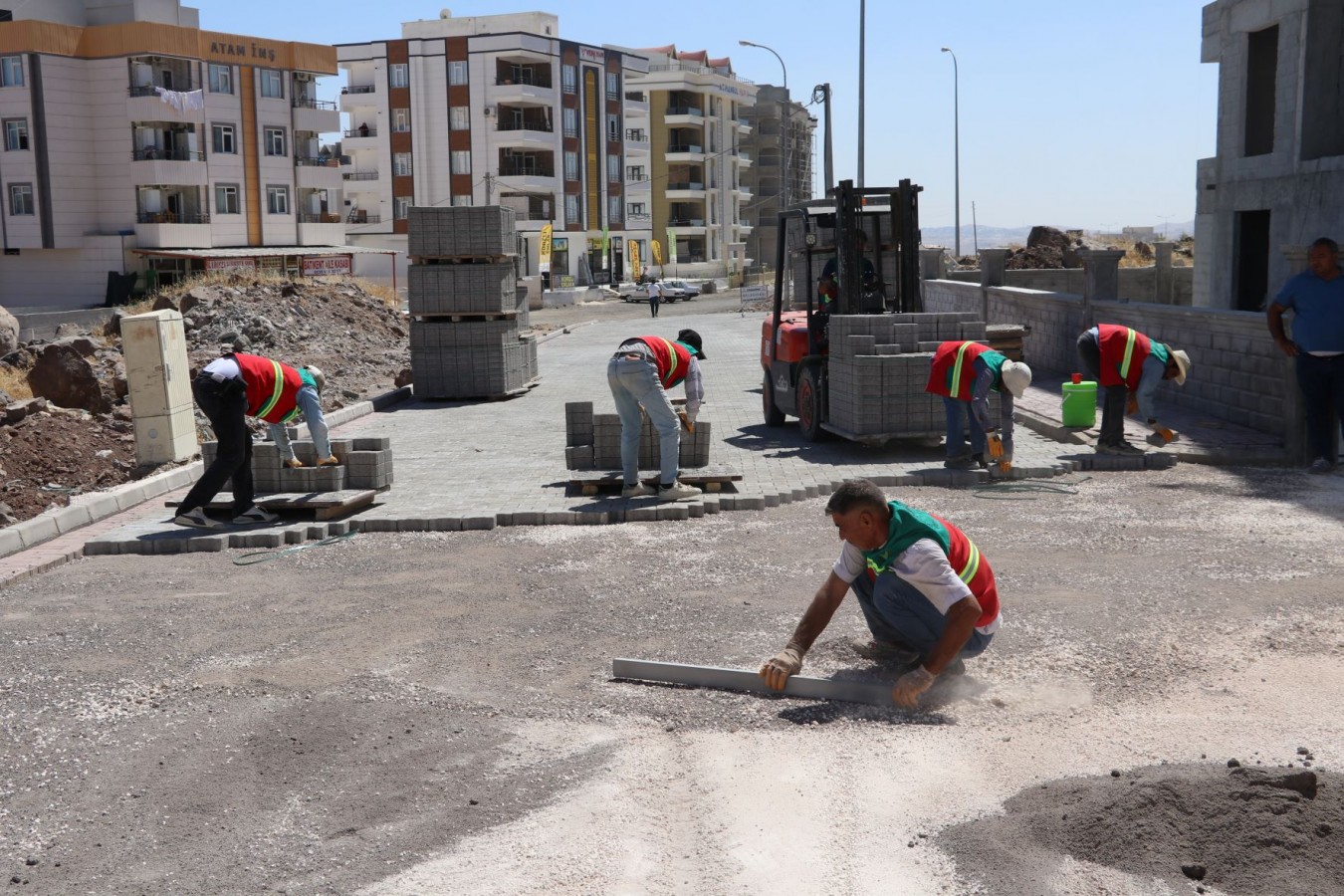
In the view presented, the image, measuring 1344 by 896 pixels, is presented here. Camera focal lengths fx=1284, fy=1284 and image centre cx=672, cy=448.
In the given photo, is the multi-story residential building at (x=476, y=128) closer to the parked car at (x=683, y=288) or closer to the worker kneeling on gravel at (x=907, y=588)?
the parked car at (x=683, y=288)

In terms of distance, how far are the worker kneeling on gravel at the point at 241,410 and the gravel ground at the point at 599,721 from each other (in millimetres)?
1085

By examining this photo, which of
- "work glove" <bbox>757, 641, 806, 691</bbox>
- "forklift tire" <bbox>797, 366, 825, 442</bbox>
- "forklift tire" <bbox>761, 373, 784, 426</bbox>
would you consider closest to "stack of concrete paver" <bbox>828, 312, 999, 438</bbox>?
"forklift tire" <bbox>797, 366, 825, 442</bbox>

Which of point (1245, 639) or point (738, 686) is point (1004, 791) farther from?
point (1245, 639)

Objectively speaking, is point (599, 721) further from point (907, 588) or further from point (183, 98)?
point (183, 98)

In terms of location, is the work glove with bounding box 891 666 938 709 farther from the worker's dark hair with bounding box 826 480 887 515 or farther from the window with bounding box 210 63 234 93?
the window with bounding box 210 63 234 93

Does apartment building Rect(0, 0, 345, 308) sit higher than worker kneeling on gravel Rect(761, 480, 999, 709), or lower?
higher

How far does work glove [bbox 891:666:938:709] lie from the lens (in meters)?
5.61

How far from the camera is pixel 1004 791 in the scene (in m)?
4.86

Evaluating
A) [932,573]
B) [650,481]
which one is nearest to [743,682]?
[932,573]

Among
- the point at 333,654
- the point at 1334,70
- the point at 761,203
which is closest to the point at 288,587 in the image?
the point at 333,654

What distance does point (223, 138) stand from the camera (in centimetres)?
5741

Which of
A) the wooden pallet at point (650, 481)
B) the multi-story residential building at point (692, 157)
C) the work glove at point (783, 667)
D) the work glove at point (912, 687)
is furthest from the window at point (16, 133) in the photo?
the work glove at point (912, 687)

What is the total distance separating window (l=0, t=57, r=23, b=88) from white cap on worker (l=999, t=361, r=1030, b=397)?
5403cm

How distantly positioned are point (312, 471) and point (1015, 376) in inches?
241
